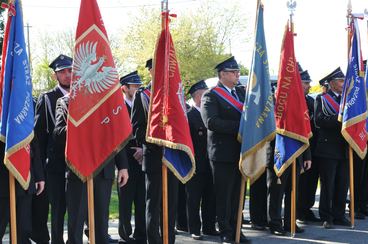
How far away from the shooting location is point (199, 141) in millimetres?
7484

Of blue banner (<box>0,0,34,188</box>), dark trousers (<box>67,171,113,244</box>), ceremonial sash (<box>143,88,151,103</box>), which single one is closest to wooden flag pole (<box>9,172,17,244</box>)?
blue banner (<box>0,0,34,188</box>)

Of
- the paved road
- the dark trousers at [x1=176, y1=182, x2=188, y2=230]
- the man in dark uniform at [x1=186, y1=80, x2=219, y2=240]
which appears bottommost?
the paved road

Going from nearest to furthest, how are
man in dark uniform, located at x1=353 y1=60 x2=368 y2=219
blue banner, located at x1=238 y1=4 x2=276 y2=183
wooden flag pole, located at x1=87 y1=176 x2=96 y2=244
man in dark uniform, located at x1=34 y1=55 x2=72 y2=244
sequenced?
wooden flag pole, located at x1=87 y1=176 x2=96 y2=244 → man in dark uniform, located at x1=34 y1=55 x2=72 y2=244 → blue banner, located at x1=238 y1=4 x2=276 y2=183 → man in dark uniform, located at x1=353 y1=60 x2=368 y2=219

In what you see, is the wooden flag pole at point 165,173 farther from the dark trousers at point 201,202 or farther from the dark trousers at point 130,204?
the dark trousers at point 201,202

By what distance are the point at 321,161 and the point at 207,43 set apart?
3244 cm

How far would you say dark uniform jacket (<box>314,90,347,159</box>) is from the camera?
308 inches

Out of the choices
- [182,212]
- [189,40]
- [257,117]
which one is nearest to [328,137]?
[257,117]

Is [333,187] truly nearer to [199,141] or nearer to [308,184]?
[308,184]

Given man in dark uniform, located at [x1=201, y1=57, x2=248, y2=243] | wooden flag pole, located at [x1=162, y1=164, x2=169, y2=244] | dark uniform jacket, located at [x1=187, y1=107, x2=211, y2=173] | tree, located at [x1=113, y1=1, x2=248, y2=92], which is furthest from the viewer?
tree, located at [x1=113, y1=1, x2=248, y2=92]

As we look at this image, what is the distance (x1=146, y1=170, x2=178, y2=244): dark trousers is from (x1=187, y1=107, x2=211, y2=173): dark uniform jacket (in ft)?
4.76

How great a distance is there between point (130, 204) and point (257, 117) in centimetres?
189

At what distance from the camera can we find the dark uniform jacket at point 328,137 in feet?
25.7

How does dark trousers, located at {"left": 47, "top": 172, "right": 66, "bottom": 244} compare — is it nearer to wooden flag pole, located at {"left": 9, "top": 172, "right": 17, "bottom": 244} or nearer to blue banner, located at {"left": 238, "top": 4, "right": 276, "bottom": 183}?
wooden flag pole, located at {"left": 9, "top": 172, "right": 17, "bottom": 244}

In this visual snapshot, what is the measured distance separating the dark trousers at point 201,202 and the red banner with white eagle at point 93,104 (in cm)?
243
